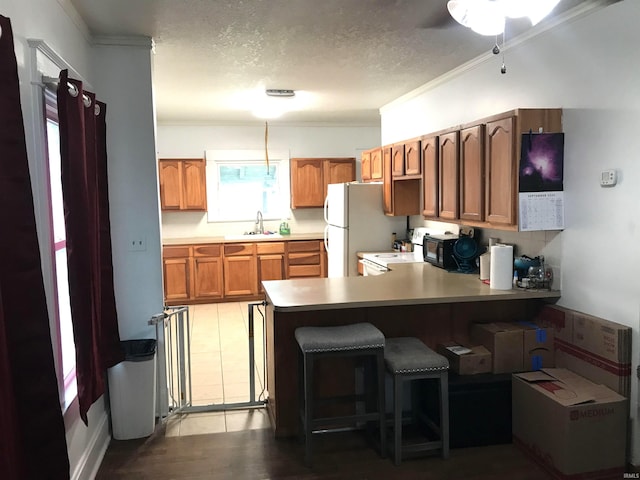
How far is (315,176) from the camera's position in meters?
7.31

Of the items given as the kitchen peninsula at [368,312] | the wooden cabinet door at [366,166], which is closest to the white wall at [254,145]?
the wooden cabinet door at [366,166]

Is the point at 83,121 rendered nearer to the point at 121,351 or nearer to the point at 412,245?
the point at 121,351

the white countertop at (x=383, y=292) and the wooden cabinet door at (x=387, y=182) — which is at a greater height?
the wooden cabinet door at (x=387, y=182)

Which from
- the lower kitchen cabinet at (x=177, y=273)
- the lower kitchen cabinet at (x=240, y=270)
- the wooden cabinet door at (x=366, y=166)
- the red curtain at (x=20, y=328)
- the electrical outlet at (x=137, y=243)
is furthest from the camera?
the lower kitchen cabinet at (x=240, y=270)

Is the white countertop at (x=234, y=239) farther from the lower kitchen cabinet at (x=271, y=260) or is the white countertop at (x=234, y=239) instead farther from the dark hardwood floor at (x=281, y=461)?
the dark hardwood floor at (x=281, y=461)

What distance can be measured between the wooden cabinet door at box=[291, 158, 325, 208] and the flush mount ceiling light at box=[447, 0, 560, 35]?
16.5ft

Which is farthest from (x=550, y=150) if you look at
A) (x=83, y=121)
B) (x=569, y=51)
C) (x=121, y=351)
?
(x=121, y=351)

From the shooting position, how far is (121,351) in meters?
3.02

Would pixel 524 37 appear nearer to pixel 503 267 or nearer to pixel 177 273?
pixel 503 267

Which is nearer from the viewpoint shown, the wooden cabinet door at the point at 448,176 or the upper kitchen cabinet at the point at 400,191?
the wooden cabinet door at the point at 448,176

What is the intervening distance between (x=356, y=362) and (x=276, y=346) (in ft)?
1.65

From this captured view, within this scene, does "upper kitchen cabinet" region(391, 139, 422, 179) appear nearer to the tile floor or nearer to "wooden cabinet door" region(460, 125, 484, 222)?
"wooden cabinet door" region(460, 125, 484, 222)

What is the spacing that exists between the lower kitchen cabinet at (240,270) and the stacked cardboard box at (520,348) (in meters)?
4.20

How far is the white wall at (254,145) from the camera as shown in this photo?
709 centimetres
